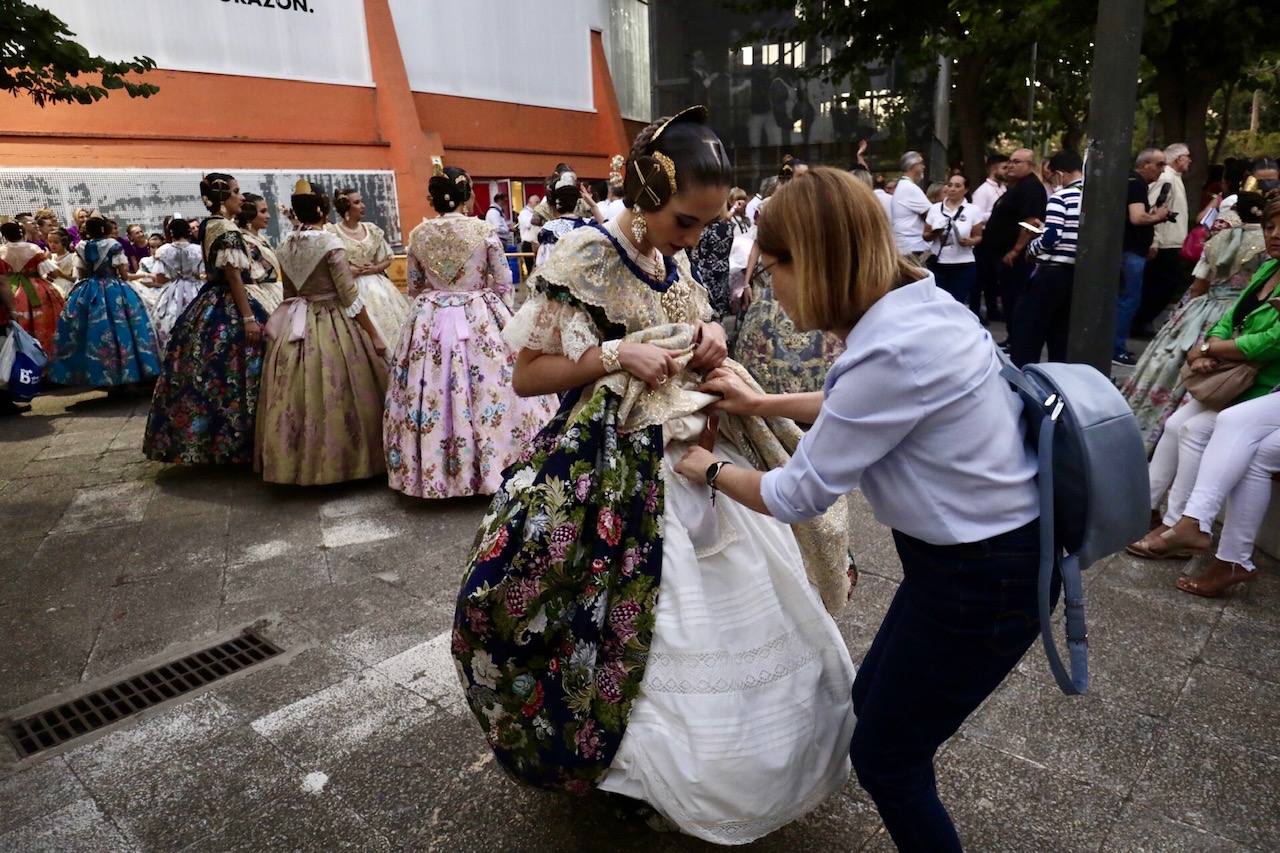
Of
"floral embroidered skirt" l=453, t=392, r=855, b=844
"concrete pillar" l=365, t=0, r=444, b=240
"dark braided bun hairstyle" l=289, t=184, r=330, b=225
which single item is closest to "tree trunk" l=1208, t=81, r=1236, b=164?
"concrete pillar" l=365, t=0, r=444, b=240

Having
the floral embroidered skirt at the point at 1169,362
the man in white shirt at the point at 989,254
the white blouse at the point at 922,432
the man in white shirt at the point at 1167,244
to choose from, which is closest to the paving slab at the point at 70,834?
the white blouse at the point at 922,432

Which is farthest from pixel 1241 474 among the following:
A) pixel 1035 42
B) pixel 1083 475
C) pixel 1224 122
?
pixel 1224 122

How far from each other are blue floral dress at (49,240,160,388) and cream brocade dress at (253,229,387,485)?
13.0 ft

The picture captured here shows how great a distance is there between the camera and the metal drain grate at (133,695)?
2852mm

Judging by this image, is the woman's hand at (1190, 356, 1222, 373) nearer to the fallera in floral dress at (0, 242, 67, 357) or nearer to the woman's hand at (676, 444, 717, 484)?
the woman's hand at (676, 444, 717, 484)

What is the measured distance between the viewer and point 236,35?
14531 mm

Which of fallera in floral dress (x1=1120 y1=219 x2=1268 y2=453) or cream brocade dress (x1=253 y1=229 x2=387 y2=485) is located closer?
fallera in floral dress (x1=1120 y1=219 x2=1268 y2=453)

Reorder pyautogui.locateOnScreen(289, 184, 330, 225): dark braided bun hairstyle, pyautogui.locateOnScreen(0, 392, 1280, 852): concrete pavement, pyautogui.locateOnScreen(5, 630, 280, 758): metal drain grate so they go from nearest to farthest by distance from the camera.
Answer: pyautogui.locateOnScreen(0, 392, 1280, 852): concrete pavement → pyautogui.locateOnScreen(5, 630, 280, 758): metal drain grate → pyautogui.locateOnScreen(289, 184, 330, 225): dark braided bun hairstyle

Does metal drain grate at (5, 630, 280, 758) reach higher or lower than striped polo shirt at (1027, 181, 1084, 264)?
lower

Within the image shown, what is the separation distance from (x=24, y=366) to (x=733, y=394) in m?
8.04

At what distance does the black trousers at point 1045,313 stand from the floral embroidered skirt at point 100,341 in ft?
25.9

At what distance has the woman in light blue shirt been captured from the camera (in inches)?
56.8

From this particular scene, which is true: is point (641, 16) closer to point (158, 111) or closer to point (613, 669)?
point (158, 111)

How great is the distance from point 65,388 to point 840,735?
9919 mm
